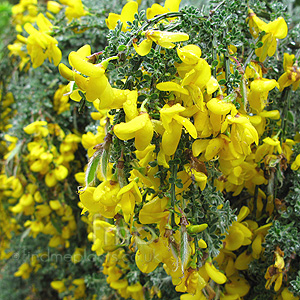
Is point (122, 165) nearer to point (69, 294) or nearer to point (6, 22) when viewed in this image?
point (69, 294)

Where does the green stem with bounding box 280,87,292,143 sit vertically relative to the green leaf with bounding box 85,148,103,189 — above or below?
below

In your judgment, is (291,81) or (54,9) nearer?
(291,81)

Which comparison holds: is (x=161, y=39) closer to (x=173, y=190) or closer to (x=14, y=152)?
(x=173, y=190)

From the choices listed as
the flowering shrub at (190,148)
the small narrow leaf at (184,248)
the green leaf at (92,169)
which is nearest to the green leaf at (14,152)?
the flowering shrub at (190,148)

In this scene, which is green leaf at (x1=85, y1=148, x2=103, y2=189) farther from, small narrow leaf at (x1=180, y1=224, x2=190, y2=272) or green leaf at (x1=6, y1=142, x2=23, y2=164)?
green leaf at (x1=6, y1=142, x2=23, y2=164)

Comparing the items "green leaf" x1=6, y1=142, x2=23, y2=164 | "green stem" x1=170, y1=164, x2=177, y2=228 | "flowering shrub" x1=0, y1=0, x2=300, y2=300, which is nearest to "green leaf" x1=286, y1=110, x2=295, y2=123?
"flowering shrub" x1=0, y1=0, x2=300, y2=300

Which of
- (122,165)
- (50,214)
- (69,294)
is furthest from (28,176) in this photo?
(122,165)

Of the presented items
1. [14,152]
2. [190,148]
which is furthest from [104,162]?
[14,152]
